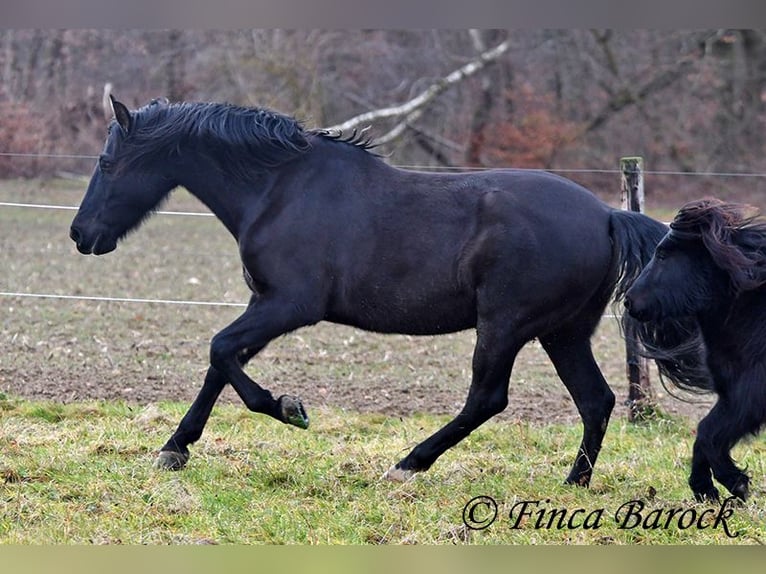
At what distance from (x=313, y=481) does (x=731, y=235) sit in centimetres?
246

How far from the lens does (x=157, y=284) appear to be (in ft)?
40.2

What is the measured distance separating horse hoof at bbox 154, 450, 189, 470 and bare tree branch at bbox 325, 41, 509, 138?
14.0 metres

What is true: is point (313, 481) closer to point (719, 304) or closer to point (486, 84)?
point (719, 304)

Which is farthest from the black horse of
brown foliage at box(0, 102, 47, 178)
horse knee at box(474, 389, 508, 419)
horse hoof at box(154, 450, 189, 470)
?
brown foliage at box(0, 102, 47, 178)

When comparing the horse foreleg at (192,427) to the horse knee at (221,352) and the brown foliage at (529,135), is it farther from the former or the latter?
the brown foliage at (529,135)

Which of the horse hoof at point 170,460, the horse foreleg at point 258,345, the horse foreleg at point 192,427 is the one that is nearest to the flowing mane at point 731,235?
the horse foreleg at point 258,345

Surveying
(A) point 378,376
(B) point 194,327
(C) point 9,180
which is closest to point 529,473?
(A) point 378,376

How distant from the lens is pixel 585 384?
5.82m

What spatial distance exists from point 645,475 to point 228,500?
2.37m

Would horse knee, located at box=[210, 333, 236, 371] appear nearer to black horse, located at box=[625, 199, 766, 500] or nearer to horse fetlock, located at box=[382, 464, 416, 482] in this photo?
horse fetlock, located at box=[382, 464, 416, 482]

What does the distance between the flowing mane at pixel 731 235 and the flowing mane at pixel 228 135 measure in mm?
1845

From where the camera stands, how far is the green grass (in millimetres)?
4578

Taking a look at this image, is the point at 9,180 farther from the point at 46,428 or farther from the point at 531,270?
the point at 531,270

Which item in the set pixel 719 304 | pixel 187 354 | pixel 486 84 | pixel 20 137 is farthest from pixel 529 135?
pixel 719 304
